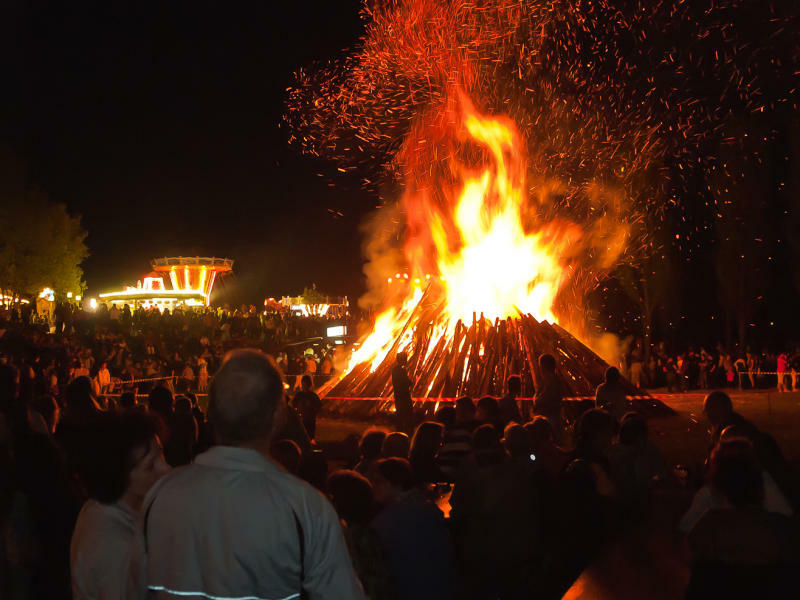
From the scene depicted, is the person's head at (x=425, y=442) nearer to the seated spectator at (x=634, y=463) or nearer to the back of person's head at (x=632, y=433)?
the seated spectator at (x=634, y=463)

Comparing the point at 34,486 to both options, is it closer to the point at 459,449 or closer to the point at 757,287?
the point at 459,449

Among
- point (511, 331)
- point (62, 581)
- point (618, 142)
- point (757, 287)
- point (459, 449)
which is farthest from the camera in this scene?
point (757, 287)

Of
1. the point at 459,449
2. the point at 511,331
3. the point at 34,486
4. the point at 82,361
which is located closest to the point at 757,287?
the point at 511,331

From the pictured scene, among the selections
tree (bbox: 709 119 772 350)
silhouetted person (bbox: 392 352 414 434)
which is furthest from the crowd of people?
tree (bbox: 709 119 772 350)

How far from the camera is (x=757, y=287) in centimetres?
3672

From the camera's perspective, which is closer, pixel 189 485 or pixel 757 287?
pixel 189 485

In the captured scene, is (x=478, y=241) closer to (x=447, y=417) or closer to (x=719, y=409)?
(x=447, y=417)

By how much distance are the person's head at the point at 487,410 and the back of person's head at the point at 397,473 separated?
3807mm

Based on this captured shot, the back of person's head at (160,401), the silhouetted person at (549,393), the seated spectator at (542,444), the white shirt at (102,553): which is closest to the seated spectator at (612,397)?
the silhouetted person at (549,393)

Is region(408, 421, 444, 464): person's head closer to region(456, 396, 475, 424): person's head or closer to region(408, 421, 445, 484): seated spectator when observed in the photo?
region(408, 421, 445, 484): seated spectator

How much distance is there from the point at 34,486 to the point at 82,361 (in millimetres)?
16909

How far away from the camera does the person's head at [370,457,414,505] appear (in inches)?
178

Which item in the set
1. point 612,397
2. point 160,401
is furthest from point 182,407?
point 612,397

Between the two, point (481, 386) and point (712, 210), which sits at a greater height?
point (712, 210)
